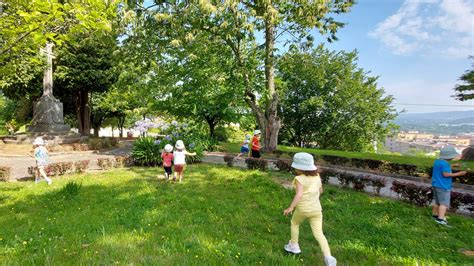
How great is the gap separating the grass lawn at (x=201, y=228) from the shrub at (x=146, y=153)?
400 cm

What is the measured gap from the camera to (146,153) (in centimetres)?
1237

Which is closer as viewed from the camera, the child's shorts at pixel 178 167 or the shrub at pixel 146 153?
the child's shorts at pixel 178 167

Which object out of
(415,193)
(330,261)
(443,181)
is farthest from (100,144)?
(443,181)

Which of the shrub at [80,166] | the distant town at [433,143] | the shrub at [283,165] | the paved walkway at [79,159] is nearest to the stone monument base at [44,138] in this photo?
→ the paved walkway at [79,159]

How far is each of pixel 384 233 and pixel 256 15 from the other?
11.7 m

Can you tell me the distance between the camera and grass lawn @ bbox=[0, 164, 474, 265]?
3.83 meters

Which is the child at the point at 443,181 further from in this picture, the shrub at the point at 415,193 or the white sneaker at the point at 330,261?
the white sneaker at the point at 330,261

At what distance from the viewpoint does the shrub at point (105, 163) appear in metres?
11.3

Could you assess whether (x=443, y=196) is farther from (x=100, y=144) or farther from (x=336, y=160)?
(x=100, y=144)

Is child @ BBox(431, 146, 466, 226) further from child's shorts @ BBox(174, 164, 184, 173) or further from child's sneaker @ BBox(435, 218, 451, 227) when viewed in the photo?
child's shorts @ BBox(174, 164, 184, 173)

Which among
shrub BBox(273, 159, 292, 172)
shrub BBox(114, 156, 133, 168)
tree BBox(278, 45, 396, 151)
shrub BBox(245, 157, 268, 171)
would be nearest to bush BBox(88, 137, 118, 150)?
shrub BBox(114, 156, 133, 168)

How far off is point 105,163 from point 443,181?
459 inches

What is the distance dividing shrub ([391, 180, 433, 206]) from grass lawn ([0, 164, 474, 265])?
0.43m

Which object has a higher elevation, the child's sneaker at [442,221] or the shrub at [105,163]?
the shrub at [105,163]
